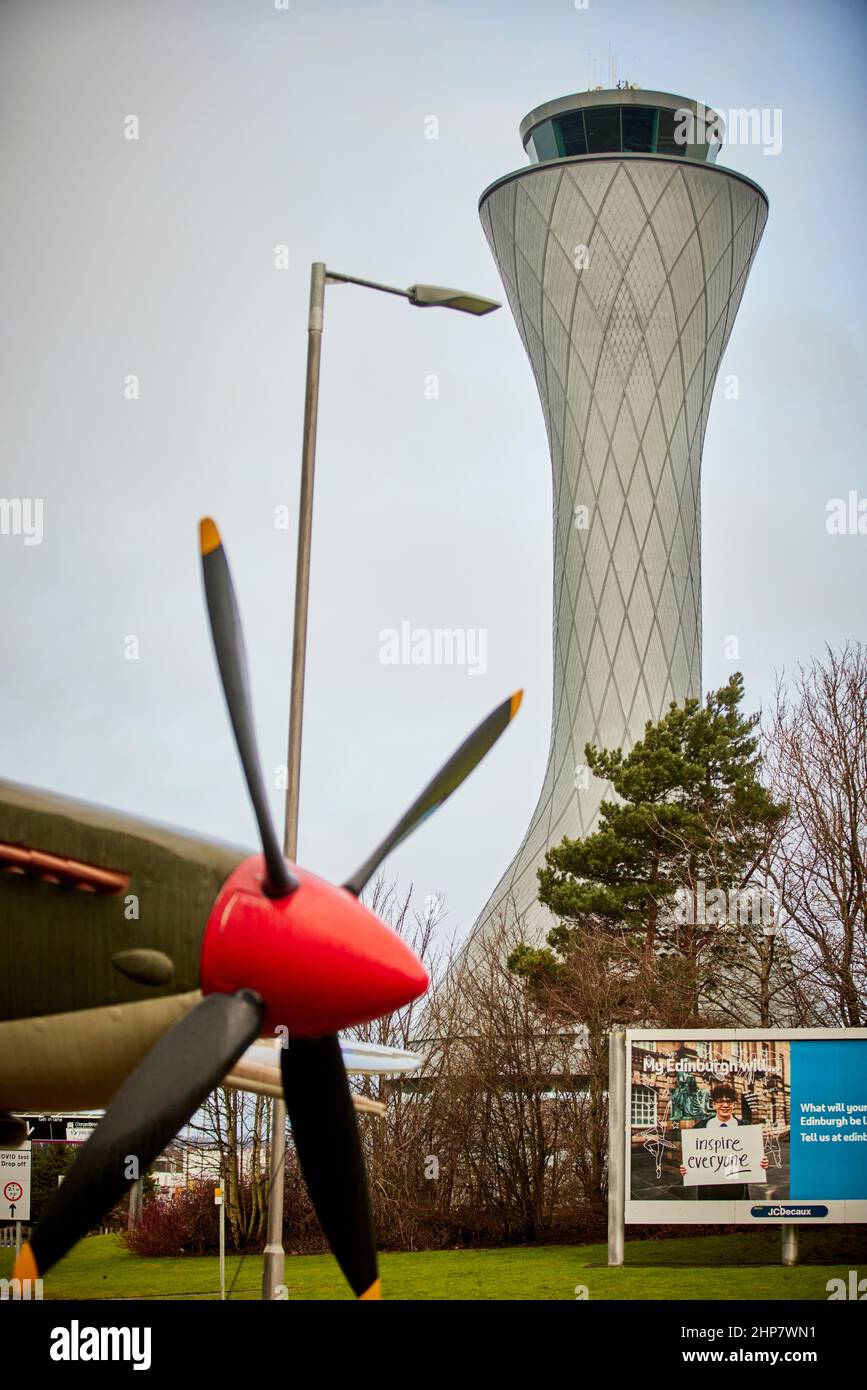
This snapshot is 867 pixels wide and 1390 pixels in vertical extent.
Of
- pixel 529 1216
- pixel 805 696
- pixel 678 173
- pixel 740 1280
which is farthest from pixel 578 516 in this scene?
pixel 740 1280

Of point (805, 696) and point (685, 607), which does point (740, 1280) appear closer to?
point (805, 696)

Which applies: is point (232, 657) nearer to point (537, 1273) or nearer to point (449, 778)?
point (449, 778)

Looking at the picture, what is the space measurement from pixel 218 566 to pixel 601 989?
26697 mm

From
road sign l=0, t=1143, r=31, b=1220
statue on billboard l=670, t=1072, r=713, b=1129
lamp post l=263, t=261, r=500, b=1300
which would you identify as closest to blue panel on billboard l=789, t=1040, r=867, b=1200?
statue on billboard l=670, t=1072, r=713, b=1129

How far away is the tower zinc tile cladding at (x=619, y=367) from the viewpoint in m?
90.4

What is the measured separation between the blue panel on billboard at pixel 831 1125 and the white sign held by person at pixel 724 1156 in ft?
1.71

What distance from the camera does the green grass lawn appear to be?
23.8 m

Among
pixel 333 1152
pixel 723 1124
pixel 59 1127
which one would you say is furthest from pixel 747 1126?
pixel 333 1152

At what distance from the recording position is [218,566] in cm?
1073

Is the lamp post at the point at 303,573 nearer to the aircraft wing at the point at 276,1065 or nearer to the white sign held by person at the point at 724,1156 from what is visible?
the aircraft wing at the point at 276,1065

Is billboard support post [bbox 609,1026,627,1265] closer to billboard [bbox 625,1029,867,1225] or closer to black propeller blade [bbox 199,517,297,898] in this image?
billboard [bbox 625,1029,867,1225]

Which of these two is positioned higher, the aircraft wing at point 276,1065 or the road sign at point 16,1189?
the aircraft wing at point 276,1065

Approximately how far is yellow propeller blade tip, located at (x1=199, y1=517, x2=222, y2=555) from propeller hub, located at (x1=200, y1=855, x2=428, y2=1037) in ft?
6.42

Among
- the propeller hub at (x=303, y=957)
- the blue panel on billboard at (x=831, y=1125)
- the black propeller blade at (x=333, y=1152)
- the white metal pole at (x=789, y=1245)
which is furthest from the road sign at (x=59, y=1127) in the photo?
the propeller hub at (x=303, y=957)
